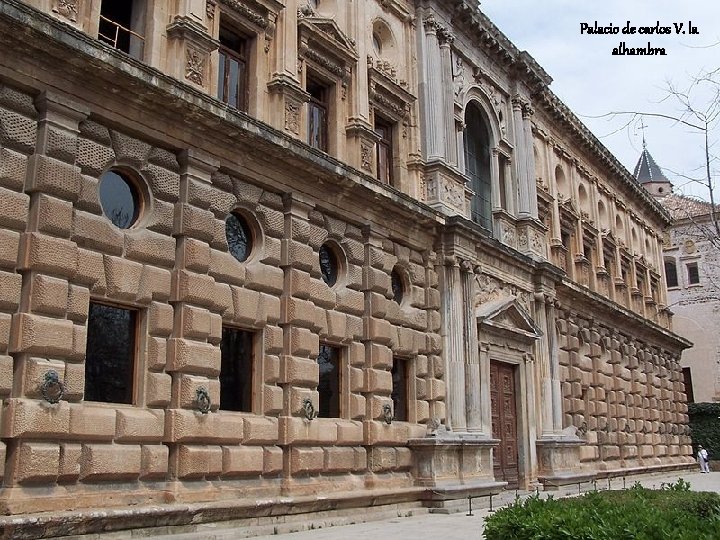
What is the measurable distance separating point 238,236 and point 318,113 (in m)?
4.20

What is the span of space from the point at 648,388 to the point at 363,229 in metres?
21.1

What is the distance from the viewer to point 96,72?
10797mm

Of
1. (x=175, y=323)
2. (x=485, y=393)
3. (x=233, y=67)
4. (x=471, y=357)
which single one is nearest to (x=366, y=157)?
(x=233, y=67)

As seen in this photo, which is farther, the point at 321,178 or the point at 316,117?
the point at 316,117

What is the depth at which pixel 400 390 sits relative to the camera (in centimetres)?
1670

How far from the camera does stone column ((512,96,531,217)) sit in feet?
76.4

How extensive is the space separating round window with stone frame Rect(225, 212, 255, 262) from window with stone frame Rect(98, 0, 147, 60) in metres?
2.93

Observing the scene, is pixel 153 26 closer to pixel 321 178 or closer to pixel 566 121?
pixel 321 178

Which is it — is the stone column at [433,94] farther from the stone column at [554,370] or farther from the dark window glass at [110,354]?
the dark window glass at [110,354]

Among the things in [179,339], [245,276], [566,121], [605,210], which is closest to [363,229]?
[245,276]

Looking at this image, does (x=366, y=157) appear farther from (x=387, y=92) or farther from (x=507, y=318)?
(x=507, y=318)

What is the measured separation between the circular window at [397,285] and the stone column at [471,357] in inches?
76.9

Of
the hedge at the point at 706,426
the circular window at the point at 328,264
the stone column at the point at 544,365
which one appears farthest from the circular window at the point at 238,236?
the hedge at the point at 706,426

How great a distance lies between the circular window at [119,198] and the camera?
37.1 ft
